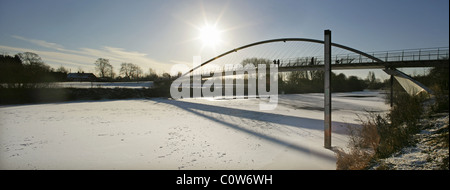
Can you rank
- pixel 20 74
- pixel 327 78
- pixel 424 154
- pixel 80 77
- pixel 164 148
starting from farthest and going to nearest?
1. pixel 80 77
2. pixel 20 74
3. pixel 164 148
4. pixel 327 78
5. pixel 424 154

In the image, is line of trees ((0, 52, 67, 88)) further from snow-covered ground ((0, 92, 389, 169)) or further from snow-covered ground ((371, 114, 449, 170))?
snow-covered ground ((371, 114, 449, 170))

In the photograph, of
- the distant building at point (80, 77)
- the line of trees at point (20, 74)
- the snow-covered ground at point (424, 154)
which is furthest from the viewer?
the distant building at point (80, 77)

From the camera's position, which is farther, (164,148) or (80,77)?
(80,77)

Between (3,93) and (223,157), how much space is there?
1257 inches

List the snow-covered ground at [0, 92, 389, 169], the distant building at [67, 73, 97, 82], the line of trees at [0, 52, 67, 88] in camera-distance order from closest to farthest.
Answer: the snow-covered ground at [0, 92, 389, 169] → the line of trees at [0, 52, 67, 88] → the distant building at [67, 73, 97, 82]

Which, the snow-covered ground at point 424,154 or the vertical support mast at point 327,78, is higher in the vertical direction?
the vertical support mast at point 327,78

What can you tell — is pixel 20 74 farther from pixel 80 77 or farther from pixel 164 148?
pixel 80 77

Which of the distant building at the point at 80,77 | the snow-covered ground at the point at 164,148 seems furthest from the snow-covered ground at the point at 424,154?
the distant building at the point at 80,77

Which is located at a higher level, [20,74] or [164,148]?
[20,74]

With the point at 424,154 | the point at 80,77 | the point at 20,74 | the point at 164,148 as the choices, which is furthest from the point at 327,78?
the point at 80,77

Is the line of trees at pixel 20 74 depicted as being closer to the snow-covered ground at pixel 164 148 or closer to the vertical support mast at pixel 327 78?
the snow-covered ground at pixel 164 148

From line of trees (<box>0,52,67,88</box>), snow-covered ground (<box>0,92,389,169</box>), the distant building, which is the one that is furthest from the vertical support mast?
the distant building
